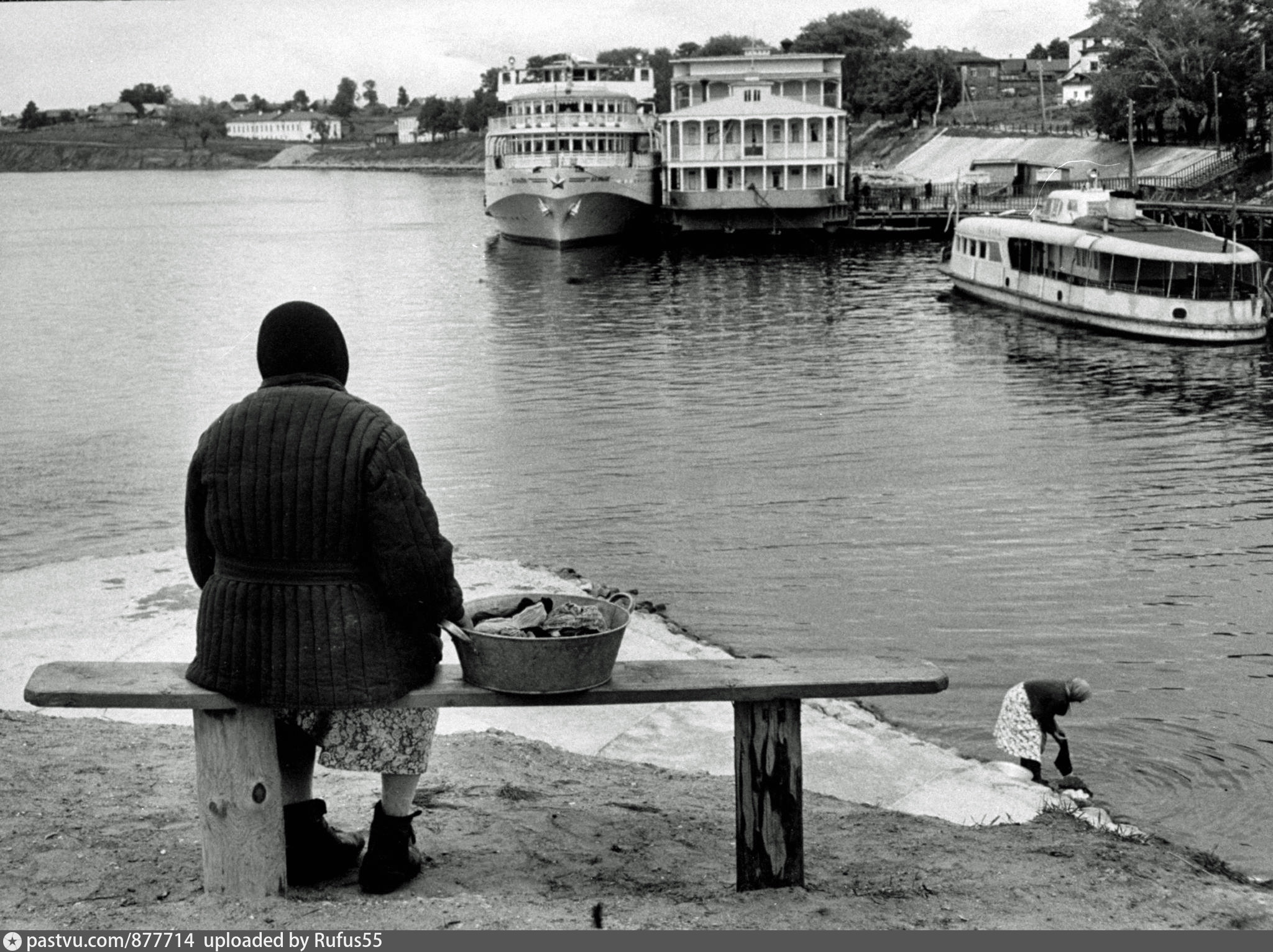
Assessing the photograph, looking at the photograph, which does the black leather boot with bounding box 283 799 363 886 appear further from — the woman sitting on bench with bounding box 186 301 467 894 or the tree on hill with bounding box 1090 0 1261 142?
the tree on hill with bounding box 1090 0 1261 142

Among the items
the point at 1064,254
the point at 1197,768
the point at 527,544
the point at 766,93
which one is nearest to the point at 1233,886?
the point at 1197,768

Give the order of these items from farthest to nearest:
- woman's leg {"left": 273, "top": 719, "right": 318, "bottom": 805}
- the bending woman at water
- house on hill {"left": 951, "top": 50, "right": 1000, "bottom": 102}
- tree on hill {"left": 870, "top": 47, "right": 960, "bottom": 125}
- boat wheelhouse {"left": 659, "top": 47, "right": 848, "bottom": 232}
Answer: house on hill {"left": 951, "top": 50, "right": 1000, "bottom": 102} → tree on hill {"left": 870, "top": 47, "right": 960, "bottom": 125} → boat wheelhouse {"left": 659, "top": 47, "right": 848, "bottom": 232} → the bending woman at water → woman's leg {"left": 273, "top": 719, "right": 318, "bottom": 805}

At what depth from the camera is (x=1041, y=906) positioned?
4.90m

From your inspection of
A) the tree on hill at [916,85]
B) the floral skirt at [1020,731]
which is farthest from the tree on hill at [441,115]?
the floral skirt at [1020,731]

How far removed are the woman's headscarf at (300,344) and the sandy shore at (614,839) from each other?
162 centimetres

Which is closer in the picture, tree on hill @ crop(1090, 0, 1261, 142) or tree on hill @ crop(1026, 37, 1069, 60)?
tree on hill @ crop(1090, 0, 1261, 142)

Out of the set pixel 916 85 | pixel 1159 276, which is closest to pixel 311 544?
pixel 1159 276

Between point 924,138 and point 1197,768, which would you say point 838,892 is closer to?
point 1197,768

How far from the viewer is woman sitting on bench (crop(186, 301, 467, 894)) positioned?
4199 millimetres

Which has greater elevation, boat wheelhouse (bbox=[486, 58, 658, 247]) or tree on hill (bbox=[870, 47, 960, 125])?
tree on hill (bbox=[870, 47, 960, 125])

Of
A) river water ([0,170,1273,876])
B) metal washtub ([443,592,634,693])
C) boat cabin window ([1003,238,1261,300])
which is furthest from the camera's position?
boat cabin window ([1003,238,1261,300])

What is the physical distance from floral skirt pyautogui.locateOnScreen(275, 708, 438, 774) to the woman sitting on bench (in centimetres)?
2

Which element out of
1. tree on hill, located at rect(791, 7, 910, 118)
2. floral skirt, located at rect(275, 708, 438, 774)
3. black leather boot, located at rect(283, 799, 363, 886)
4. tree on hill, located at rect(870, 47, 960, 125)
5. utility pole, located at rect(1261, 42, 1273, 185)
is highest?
tree on hill, located at rect(791, 7, 910, 118)

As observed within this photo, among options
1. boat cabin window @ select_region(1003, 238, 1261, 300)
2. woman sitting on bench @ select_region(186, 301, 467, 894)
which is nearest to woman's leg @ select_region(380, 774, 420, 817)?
woman sitting on bench @ select_region(186, 301, 467, 894)
